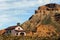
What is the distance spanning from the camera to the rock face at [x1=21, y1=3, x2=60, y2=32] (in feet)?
375

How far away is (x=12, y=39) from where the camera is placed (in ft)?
119

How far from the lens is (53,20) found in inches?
4582

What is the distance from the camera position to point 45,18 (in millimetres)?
124562

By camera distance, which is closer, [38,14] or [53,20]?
[53,20]

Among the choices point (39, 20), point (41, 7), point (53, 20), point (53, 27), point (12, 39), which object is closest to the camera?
point (12, 39)

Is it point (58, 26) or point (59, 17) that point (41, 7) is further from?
point (58, 26)

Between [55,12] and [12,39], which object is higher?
[12,39]

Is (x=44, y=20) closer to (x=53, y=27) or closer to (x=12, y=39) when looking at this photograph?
(x=53, y=27)

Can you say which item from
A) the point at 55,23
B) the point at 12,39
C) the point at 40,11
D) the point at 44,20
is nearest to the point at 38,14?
the point at 40,11

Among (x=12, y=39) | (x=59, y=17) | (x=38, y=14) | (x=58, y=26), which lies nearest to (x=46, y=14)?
(x=38, y=14)

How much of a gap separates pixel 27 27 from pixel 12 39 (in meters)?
82.3

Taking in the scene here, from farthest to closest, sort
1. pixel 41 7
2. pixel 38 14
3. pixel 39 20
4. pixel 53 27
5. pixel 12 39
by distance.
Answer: pixel 41 7
pixel 38 14
pixel 39 20
pixel 53 27
pixel 12 39

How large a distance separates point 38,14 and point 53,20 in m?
18.4

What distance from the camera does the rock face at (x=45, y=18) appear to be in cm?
11421
